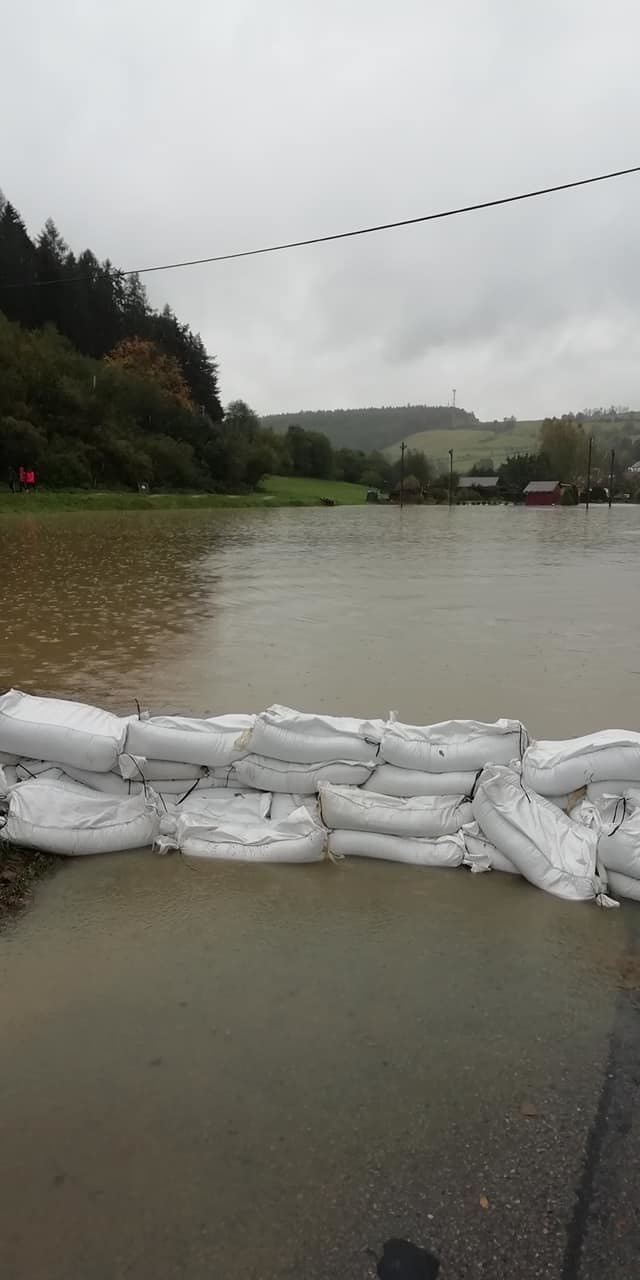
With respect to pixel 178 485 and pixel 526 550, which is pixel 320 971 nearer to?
pixel 526 550

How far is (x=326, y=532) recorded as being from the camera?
33.0m

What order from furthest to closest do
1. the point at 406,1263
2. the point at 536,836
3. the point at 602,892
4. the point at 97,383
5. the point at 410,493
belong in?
the point at 410,493 → the point at 97,383 → the point at 536,836 → the point at 602,892 → the point at 406,1263

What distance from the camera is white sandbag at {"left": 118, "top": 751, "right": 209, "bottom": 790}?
156 inches

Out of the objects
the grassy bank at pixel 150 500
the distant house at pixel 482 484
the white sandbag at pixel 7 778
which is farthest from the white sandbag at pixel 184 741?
the distant house at pixel 482 484

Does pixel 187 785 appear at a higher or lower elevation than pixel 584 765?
lower

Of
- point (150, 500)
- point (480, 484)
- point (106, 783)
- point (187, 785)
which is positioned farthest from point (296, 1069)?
point (480, 484)

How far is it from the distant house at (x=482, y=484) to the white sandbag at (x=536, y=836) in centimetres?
10101

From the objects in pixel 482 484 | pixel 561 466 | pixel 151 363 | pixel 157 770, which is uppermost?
pixel 151 363

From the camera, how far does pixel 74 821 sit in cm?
381

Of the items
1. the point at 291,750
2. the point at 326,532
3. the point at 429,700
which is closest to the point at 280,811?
the point at 291,750

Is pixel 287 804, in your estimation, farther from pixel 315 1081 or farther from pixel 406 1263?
pixel 406 1263

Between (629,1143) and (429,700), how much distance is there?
4.37 meters

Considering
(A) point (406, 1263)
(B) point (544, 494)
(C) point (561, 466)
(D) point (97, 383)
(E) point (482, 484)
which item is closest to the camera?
(A) point (406, 1263)

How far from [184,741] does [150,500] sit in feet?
142
